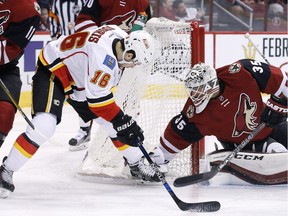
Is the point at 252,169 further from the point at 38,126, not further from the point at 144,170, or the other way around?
the point at 38,126

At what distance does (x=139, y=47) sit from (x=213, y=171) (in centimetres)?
71

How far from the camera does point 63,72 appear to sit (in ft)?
10.7

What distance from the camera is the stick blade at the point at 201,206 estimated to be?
3025 mm

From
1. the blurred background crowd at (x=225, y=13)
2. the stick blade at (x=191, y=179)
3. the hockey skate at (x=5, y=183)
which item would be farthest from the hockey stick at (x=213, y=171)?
the blurred background crowd at (x=225, y=13)

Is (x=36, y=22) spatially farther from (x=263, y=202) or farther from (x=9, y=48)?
(x=263, y=202)

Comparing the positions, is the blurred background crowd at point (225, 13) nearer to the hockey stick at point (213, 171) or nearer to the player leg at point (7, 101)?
the player leg at point (7, 101)

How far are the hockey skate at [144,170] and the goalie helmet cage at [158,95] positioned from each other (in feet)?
0.55

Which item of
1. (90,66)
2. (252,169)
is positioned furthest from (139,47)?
(252,169)

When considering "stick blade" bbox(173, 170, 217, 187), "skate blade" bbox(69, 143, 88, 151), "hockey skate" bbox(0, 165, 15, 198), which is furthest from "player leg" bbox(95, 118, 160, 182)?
"skate blade" bbox(69, 143, 88, 151)

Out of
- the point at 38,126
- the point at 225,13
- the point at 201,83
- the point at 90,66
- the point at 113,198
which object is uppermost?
the point at 90,66

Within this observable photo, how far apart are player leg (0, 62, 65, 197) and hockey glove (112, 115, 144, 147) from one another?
12.0 inches

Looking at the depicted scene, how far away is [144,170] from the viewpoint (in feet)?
11.3

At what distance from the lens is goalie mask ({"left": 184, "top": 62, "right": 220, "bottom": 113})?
10.6ft

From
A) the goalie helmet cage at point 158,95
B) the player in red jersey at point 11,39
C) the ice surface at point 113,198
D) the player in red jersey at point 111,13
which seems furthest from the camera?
the player in red jersey at point 111,13
